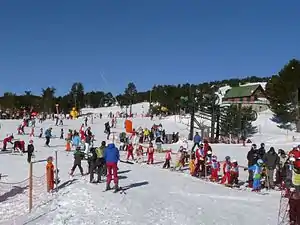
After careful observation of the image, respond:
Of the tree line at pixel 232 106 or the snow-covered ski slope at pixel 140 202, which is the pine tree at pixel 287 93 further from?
the snow-covered ski slope at pixel 140 202

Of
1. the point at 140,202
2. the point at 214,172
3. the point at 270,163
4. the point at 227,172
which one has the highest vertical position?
the point at 270,163

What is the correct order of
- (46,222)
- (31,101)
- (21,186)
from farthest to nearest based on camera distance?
1. (31,101)
2. (21,186)
3. (46,222)

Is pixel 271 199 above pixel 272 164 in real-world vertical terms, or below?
below

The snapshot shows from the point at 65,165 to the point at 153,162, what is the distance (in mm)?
5248

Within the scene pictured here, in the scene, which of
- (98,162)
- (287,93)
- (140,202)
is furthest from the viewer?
(287,93)

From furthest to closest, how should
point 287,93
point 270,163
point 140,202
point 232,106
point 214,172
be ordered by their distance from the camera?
point 287,93 < point 232,106 < point 214,172 < point 270,163 < point 140,202

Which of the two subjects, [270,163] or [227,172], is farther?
[227,172]

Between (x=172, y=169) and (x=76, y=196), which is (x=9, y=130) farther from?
(x=76, y=196)

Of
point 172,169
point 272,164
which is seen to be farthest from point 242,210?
point 172,169

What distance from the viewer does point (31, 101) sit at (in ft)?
375

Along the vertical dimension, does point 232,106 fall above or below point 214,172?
above

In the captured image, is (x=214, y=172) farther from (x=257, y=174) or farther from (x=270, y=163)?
(x=270, y=163)

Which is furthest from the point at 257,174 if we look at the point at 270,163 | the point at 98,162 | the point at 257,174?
the point at 98,162

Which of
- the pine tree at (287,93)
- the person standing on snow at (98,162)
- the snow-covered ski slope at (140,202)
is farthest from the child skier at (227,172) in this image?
the pine tree at (287,93)
